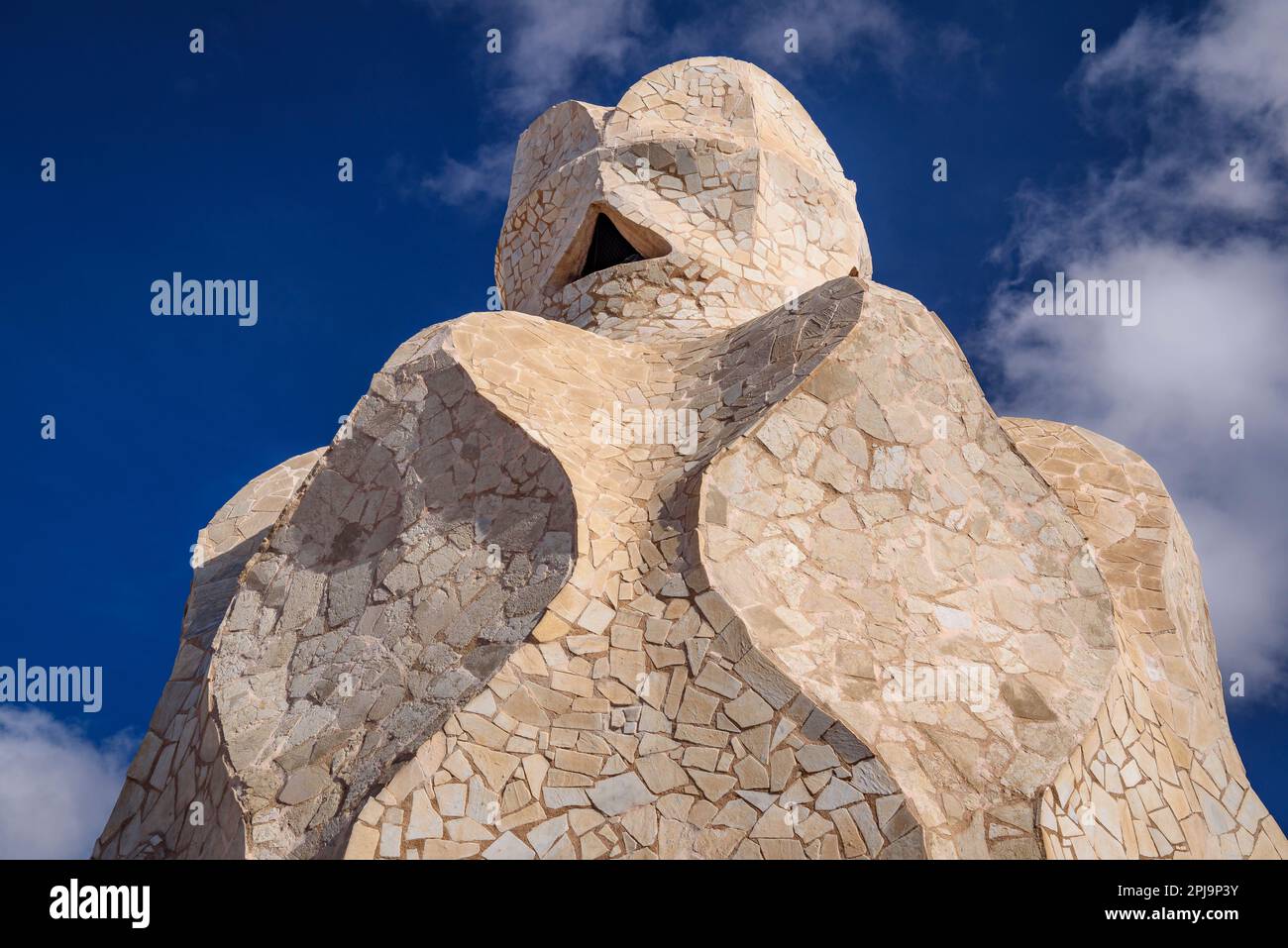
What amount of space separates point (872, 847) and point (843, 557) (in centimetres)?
198

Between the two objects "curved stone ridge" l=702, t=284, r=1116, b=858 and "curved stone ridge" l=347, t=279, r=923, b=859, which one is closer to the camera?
"curved stone ridge" l=347, t=279, r=923, b=859

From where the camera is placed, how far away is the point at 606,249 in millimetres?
12711

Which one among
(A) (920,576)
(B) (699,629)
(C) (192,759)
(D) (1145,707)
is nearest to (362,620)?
(C) (192,759)

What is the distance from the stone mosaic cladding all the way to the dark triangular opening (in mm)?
2679

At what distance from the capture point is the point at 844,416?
26.5ft

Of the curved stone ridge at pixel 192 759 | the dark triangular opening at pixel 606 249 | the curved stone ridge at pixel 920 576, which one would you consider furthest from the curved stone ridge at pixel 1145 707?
the curved stone ridge at pixel 192 759

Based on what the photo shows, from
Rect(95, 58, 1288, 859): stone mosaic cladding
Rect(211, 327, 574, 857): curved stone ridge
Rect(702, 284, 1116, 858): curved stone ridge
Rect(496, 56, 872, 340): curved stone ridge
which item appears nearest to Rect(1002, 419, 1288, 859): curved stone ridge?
Rect(95, 58, 1288, 859): stone mosaic cladding

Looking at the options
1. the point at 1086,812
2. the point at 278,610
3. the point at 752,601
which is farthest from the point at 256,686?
the point at 1086,812

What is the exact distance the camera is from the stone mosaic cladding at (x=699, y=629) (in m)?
6.55

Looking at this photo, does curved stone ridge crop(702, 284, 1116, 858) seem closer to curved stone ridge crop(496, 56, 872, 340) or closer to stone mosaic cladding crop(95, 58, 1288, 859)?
stone mosaic cladding crop(95, 58, 1288, 859)

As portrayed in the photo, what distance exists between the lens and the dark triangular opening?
12.6 m

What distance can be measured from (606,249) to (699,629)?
6.60 metres

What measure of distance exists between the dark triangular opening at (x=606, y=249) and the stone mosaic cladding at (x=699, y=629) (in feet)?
8.79
